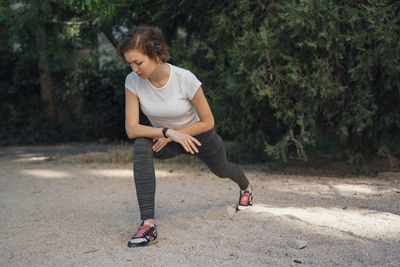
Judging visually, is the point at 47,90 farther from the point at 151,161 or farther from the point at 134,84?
the point at 151,161

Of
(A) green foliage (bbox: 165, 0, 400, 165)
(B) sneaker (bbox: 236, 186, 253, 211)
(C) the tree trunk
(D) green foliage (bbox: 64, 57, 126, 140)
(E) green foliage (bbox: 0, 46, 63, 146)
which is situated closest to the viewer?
(B) sneaker (bbox: 236, 186, 253, 211)

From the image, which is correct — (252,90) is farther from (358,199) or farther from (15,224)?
(15,224)

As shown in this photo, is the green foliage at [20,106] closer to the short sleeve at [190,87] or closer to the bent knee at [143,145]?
the bent knee at [143,145]

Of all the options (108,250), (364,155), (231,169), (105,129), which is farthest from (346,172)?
(105,129)

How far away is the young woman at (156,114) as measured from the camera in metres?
3.10

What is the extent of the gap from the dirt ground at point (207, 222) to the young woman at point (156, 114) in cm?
42

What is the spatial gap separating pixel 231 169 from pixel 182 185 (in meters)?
1.96

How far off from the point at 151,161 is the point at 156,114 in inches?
14.8

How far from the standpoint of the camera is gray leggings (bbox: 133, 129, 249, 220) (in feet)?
10.4

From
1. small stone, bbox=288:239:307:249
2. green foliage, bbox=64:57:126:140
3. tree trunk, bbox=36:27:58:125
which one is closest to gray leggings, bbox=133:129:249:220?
small stone, bbox=288:239:307:249

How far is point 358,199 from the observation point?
15.0 ft

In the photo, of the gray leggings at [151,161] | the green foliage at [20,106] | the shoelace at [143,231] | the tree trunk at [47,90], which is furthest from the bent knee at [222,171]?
the tree trunk at [47,90]

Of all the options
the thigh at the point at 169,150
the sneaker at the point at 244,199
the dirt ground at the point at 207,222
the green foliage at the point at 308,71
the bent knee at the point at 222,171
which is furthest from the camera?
the green foliage at the point at 308,71

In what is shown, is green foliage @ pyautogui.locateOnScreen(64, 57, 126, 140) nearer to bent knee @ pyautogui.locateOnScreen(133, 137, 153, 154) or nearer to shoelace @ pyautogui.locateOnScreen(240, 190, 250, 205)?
shoelace @ pyautogui.locateOnScreen(240, 190, 250, 205)
